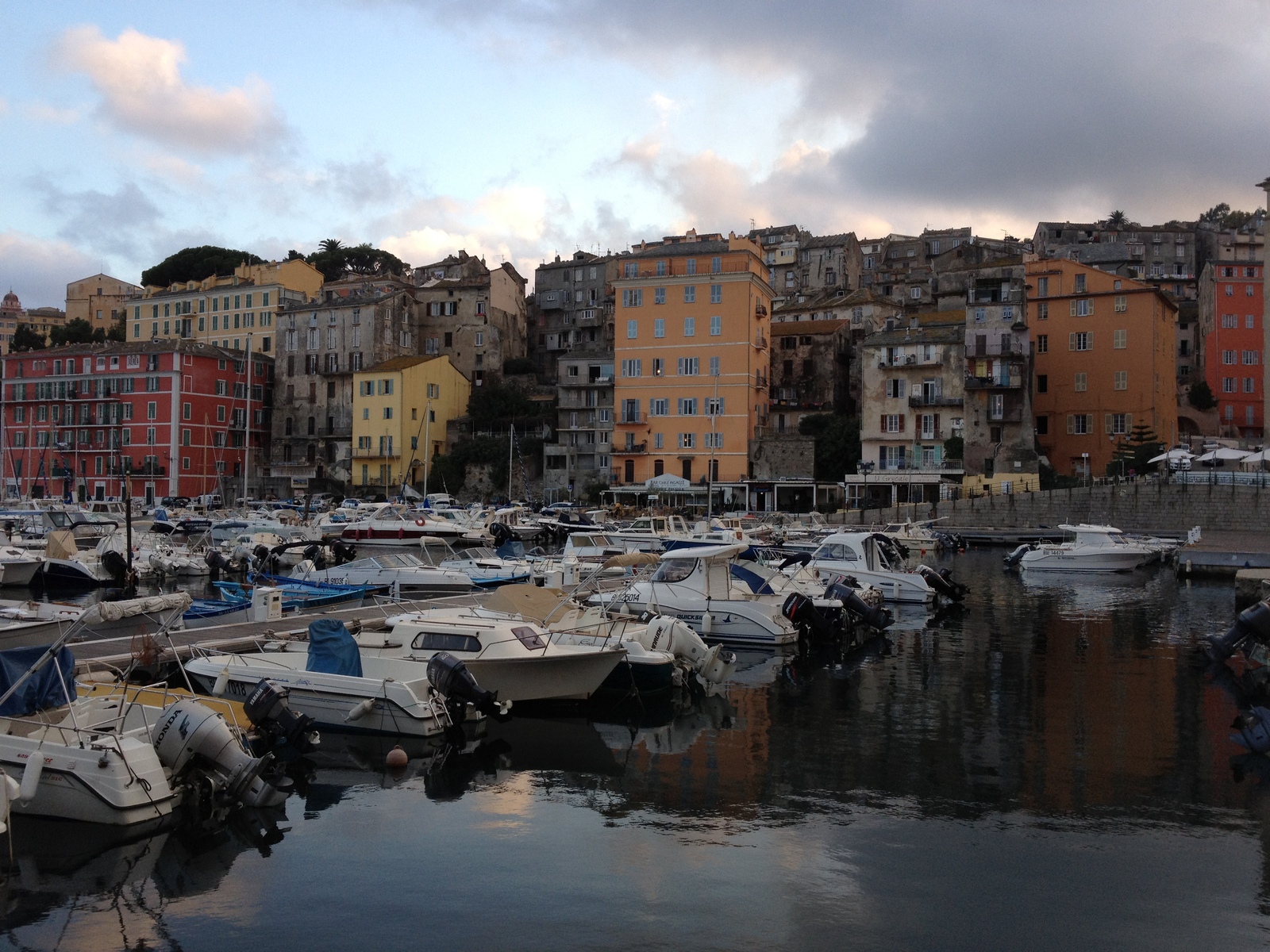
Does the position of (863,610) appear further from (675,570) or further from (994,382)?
(994,382)

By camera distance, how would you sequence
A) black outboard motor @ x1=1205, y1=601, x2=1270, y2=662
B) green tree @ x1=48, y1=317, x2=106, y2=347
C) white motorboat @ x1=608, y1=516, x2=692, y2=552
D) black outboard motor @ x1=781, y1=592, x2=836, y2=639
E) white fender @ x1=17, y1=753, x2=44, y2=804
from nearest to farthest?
white fender @ x1=17, y1=753, x2=44, y2=804 → black outboard motor @ x1=1205, y1=601, x2=1270, y2=662 → black outboard motor @ x1=781, y1=592, x2=836, y2=639 → white motorboat @ x1=608, y1=516, x2=692, y2=552 → green tree @ x1=48, y1=317, x2=106, y2=347

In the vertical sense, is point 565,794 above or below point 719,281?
below

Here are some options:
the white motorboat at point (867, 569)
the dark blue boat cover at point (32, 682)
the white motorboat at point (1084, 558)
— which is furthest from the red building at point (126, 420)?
the dark blue boat cover at point (32, 682)

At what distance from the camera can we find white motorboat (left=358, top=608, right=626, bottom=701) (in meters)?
Answer: 18.5

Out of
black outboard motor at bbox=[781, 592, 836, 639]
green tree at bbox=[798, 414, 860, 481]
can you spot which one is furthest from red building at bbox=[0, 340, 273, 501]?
black outboard motor at bbox=[781, 592, 836, 639]

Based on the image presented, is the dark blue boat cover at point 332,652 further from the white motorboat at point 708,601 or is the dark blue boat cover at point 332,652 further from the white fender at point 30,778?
the white motorboat at point 708,601

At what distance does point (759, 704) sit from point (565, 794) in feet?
21.7

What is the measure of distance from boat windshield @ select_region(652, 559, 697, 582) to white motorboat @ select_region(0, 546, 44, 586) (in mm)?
26727

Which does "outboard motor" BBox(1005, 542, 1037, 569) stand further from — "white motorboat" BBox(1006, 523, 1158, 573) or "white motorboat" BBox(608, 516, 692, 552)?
"white motorboat" BBox(608, 516, 692, 552)

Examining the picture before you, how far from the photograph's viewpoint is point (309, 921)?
1051 centimetres

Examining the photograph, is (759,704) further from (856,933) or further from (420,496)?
(420,496)

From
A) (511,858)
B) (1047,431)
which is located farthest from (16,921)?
(1047,431)

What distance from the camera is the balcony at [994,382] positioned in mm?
70062

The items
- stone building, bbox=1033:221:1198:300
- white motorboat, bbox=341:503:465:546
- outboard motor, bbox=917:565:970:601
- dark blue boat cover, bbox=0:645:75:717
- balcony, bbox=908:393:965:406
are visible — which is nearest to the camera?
dark blue boat cover, bbox=0:645:75:717
